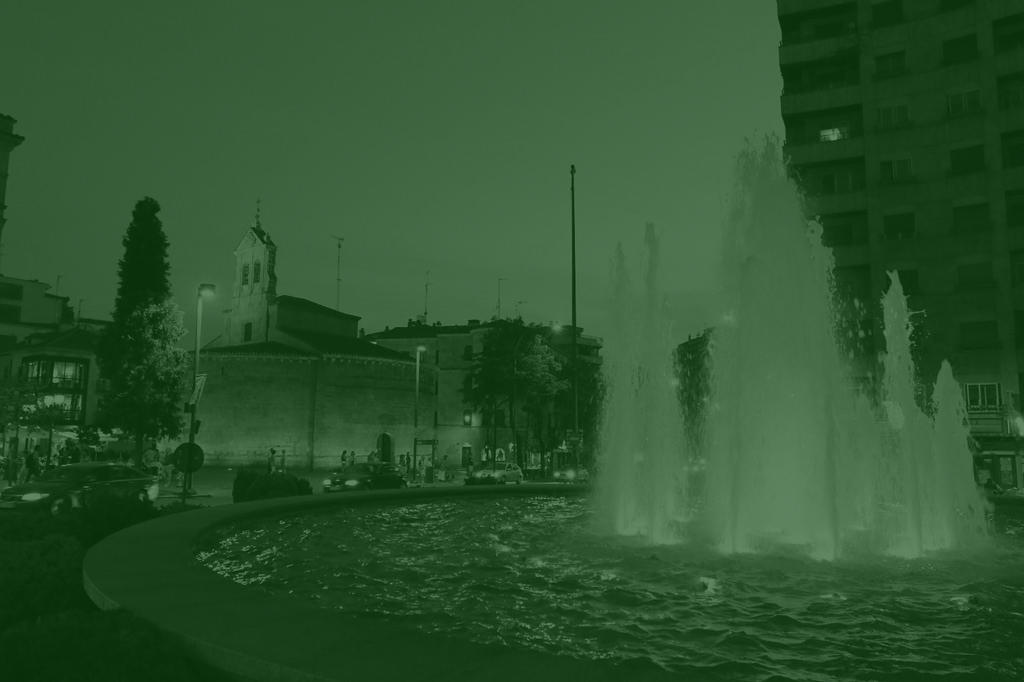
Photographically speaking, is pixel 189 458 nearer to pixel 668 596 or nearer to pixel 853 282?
pixel 668 596

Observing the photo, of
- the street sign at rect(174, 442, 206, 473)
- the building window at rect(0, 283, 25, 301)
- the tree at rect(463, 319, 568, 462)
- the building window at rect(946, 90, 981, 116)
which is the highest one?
the building window at rect(946, 90, 981, 116)

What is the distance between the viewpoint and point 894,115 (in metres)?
43.4

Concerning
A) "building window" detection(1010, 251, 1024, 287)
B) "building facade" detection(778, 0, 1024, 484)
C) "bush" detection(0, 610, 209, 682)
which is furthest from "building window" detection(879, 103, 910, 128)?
"bush" detection(0, 610, 209, 682)

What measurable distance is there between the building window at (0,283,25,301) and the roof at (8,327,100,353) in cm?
793

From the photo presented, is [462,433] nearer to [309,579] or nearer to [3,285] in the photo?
[3,285]

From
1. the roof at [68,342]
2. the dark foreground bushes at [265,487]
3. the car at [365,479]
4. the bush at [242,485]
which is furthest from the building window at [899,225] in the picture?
the roof at [68,342]

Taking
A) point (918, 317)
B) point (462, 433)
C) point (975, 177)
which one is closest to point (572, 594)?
point (918, 317)

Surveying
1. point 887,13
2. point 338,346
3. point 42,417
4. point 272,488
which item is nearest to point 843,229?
point 887,13

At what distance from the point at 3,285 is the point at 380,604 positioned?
80.5 meters

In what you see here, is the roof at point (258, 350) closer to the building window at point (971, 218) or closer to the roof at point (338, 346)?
the roof at point (338, 346)

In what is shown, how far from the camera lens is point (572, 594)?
8695 mm

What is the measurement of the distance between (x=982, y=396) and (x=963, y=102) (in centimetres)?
1574

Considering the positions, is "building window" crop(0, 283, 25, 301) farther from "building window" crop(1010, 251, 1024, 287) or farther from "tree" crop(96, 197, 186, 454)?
"building window" crop(1010, 251, 1024, 287)

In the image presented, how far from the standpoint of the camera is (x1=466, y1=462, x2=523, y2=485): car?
3900cm
